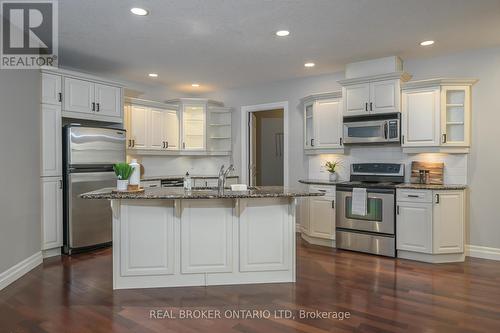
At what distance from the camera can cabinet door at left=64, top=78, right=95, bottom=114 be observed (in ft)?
14.6

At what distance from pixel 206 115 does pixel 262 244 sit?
12.3ft

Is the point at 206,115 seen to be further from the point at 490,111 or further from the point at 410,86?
the point at 490,111

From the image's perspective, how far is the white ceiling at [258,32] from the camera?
3.10m

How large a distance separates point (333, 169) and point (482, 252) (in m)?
2.21

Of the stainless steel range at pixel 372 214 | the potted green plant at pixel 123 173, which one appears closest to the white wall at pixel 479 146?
the stainless steel range at pixel 372 214

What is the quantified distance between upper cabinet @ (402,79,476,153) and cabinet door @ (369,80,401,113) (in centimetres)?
10

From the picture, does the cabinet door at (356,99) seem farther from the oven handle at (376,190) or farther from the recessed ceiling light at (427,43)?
the oven handle at (376,190)

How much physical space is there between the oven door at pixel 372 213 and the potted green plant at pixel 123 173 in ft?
9.38

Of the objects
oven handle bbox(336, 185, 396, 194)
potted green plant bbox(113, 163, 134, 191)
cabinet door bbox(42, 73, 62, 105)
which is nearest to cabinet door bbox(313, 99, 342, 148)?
oven handle bbox(336, 185, 396, 194)

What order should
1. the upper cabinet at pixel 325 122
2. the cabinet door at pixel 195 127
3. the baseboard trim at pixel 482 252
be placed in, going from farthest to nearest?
the cabinet door at pixel 195 127 → the upper cabinet at pixel 325 122 → the baseboard trim at pixel 482 252

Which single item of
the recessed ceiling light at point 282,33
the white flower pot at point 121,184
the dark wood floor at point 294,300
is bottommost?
the dark wood floor at point 294,300

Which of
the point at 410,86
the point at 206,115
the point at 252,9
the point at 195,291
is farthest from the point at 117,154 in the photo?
the point at 410,86

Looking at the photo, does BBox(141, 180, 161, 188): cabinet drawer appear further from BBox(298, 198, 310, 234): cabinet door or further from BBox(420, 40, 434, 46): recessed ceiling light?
BBox(420, 40, 434, 46): recessed ceiling light

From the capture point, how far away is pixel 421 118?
14.5 feet
